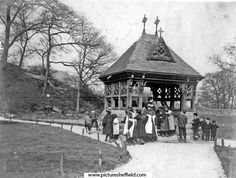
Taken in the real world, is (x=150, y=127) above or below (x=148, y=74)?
below

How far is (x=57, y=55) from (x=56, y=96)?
14.7 ft

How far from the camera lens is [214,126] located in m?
18.7

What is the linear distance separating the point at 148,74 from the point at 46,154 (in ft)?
33.1

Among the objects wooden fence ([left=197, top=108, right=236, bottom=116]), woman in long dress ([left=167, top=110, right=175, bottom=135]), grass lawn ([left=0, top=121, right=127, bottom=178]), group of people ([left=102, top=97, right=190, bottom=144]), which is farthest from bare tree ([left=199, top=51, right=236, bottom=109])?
grass lawn ([left=0, top=121, right=127, bottom=178])

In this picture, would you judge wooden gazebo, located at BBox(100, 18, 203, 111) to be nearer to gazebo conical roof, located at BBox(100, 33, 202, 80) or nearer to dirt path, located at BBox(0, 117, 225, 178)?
gazebo conical roof, located at BBox(100, 33, 202, 80)

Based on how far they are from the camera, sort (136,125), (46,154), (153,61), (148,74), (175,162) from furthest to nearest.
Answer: (153,61), (148,74), (136,125), (46,154), (175,162)

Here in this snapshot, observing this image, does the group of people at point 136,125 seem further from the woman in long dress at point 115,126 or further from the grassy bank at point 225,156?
the grassy bank at point 225,156

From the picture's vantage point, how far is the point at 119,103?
22.1m

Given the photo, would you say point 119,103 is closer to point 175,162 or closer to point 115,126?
point 115,126

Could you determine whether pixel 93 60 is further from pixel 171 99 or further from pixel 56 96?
pixel 171 99

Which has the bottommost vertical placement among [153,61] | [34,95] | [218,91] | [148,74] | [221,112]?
[221,112]

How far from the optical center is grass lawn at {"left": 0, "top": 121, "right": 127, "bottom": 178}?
9.77 metres

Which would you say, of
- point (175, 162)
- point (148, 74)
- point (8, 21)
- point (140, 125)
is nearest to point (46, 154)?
point (175, 162)

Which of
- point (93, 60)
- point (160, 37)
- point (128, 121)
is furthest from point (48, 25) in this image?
point (128, 121)
